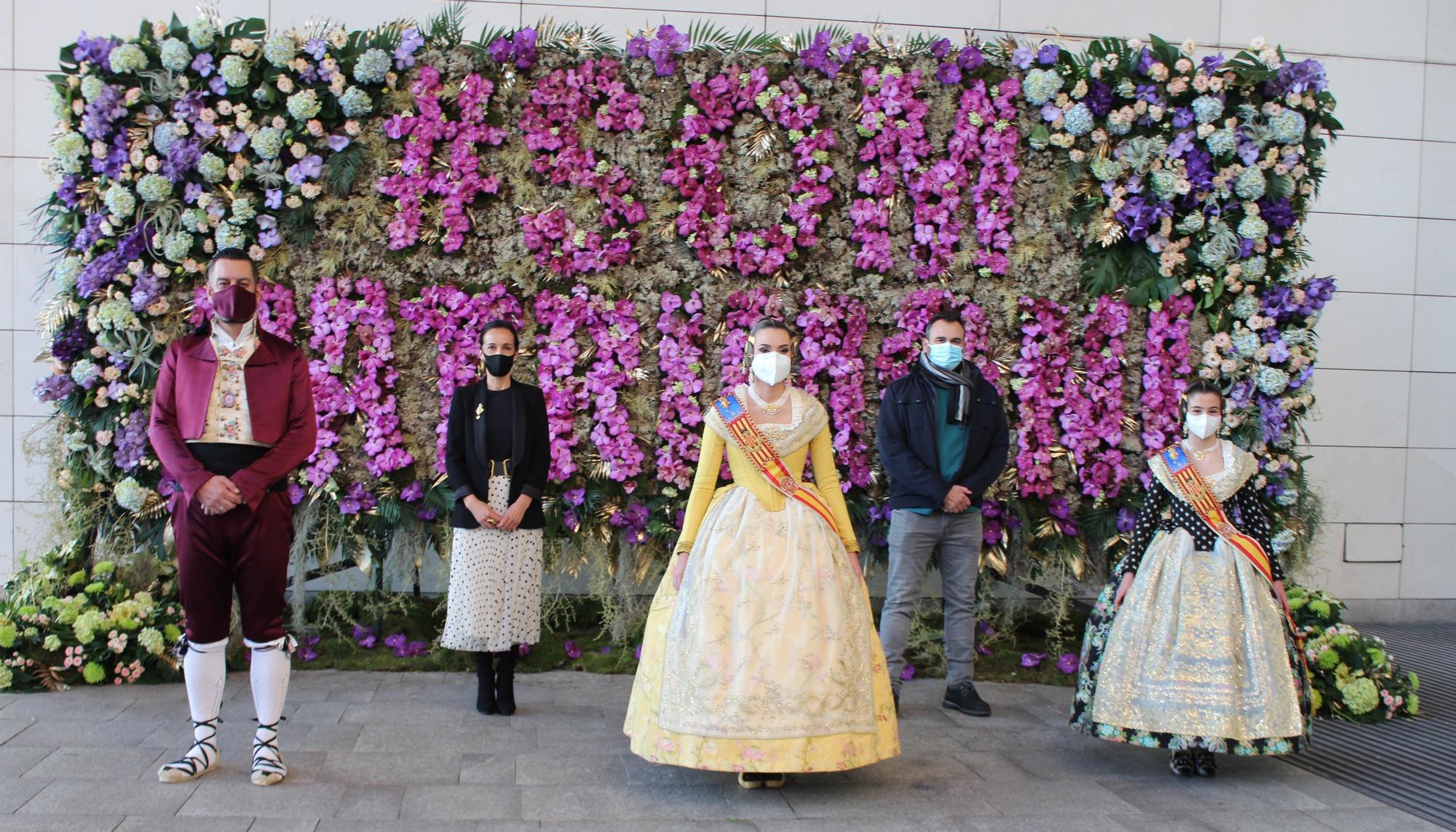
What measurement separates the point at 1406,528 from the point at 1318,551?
0.69 m

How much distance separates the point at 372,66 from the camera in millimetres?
5328

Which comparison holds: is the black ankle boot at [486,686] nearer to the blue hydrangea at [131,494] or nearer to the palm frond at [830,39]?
the blue hydrangea at [131,494]

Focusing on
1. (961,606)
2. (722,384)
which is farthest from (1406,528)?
(722,384)

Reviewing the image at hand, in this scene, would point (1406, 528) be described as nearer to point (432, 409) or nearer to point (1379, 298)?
point (1379, 298)

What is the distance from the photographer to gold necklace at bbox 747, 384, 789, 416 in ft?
12.8

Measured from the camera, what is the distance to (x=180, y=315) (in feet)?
17.5

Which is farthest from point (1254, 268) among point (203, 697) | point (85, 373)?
point (85, 373)

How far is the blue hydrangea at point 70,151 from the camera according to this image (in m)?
5.16

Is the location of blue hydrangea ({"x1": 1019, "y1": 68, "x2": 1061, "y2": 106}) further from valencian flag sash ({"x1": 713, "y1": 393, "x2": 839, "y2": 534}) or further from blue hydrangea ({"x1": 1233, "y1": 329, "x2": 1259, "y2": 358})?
valencian flag sash ({"x1": 713, "y1": 393, "x2": 839, "y2": 534})

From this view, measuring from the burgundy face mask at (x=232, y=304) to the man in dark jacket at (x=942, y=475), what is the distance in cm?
252

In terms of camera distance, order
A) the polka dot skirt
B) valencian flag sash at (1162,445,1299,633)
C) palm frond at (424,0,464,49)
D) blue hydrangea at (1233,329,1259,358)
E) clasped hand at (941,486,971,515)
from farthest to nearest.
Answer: blue hydrangea at (1233,329,1259,358) → palm frond at (424,0,464,49) → clasped hand at (941,486,971,515) → the polka dot skirt → valencian flag sash at (1162,445,1299,633)

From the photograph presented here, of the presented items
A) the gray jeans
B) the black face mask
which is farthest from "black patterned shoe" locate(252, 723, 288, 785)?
the gray jeans

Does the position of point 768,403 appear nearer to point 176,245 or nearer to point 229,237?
point 229,237

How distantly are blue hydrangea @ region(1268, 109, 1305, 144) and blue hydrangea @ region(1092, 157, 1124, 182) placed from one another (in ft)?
2.45
